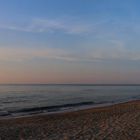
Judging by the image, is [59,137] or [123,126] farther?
[123,126]

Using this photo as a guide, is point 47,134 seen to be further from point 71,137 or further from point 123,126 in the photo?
point 123,126

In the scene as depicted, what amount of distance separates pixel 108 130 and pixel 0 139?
15.9 feet

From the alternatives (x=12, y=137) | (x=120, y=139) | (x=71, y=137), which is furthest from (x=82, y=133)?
(x=12, y=137)

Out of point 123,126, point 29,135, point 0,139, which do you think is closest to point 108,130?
point 123,126

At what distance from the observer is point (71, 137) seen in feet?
38.6

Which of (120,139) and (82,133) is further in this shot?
(82,133)

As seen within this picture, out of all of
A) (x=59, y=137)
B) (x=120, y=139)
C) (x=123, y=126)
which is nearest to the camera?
(x=120, y=139)

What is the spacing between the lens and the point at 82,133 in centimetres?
1261

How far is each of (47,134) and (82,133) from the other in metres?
1.66

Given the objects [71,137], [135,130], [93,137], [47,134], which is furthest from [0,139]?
[135,130]

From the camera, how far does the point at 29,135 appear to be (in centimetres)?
1304

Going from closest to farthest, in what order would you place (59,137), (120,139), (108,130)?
(120,139)
(59,137)
(108,130)

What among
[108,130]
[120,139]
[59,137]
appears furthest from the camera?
[108,130]

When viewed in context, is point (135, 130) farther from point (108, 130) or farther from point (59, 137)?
point (59, 137)
